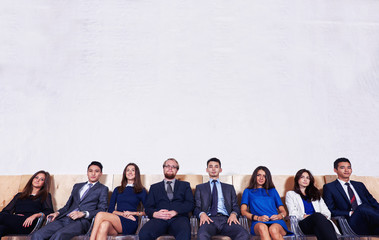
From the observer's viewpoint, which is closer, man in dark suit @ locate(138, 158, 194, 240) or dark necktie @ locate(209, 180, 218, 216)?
man in dark suit @ locate(138, 158, 194, 240)

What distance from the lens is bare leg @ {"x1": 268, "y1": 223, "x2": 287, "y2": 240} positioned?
3193 millimetres

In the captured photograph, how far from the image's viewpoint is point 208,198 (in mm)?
3756

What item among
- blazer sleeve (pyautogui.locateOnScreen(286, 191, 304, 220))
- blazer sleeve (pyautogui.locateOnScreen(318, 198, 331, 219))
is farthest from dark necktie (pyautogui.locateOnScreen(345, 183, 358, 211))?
blazer sleeve (pyautogui.locateOnScreen(286, 191, 304, 220))

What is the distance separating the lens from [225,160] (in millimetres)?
4980

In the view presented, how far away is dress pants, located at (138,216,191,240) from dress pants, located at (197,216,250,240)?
141mm

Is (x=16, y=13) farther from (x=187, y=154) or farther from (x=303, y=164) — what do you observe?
(x=303, y=164)

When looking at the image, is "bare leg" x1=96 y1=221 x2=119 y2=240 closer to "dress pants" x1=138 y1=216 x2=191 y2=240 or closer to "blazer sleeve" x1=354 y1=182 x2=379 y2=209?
"dress pants" x1=138 y1=216 x2=191 y2=240

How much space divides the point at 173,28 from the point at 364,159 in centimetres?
362

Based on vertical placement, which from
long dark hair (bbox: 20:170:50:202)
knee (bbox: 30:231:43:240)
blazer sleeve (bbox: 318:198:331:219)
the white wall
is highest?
the white wall

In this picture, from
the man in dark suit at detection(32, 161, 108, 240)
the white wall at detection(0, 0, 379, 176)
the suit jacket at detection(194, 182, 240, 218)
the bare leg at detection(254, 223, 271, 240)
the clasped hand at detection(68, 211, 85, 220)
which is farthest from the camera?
the white wall at detection(0, 0, 379, 176)

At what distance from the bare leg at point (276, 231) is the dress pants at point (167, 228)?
0.79 meters

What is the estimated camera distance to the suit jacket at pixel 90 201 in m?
3.77

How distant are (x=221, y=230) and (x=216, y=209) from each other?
30 cm

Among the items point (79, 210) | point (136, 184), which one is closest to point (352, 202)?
point (136, 184)
